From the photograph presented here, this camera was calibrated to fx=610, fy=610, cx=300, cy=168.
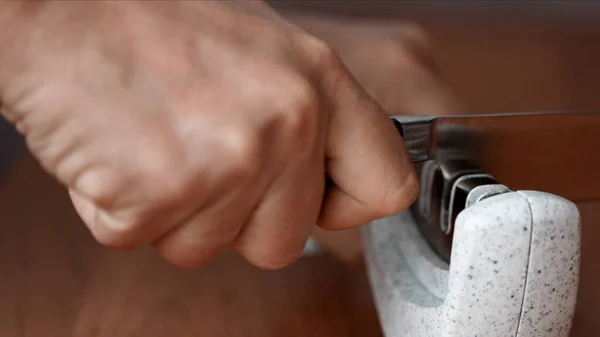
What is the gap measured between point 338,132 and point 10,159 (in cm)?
55

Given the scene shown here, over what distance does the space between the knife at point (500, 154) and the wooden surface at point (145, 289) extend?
0.11 m

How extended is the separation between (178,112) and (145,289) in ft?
0.95

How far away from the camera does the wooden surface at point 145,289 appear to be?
52 cm

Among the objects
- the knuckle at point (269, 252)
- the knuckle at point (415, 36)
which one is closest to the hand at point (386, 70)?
the knuckle at point (415, 36)

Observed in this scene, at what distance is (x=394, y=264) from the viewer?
1.68 feet

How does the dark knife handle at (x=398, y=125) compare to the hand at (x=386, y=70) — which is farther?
the hand at (x=386, y=70)

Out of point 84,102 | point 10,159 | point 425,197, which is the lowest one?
point 10,159

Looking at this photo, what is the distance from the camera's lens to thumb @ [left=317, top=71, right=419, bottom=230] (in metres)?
0.37

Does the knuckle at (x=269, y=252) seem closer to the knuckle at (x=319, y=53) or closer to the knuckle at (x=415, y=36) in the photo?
the knuckle at (x=319, y=53)

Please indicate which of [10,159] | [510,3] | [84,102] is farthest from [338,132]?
[510,3]

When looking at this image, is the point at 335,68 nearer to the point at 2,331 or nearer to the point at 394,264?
the point at 394,264

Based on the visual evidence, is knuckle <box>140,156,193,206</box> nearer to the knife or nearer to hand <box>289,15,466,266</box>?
the knife

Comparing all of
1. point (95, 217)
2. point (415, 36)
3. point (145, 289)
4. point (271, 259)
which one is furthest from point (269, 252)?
point (415, 36)

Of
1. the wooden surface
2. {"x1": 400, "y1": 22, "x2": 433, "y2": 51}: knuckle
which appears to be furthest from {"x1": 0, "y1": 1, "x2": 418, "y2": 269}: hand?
{"x1": 400, "y1": 22, "x2": 433, "y2": 51}: knuckle
